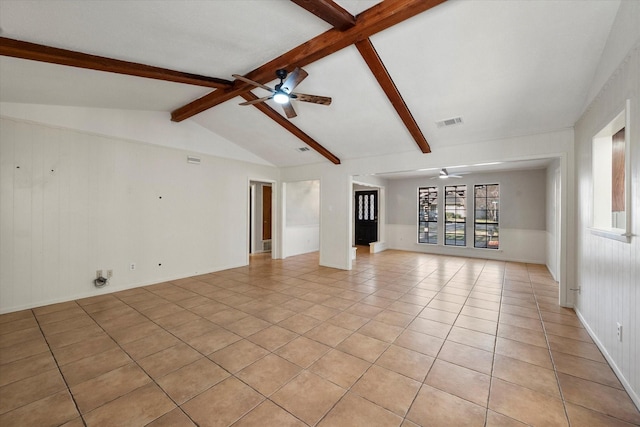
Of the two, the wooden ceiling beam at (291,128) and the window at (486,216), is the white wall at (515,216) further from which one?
the wooden ceiling beam at (291,128)

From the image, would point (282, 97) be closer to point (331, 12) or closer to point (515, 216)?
point (331, 12)

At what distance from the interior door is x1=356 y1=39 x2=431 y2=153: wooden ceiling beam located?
17.3 feet

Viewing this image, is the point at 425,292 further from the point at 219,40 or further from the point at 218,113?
the point at 218,113

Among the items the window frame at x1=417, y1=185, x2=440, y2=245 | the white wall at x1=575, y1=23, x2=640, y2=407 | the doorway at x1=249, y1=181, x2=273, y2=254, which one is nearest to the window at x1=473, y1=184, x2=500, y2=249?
the window frame at x1=417, y1=185, x2=440, y2=245

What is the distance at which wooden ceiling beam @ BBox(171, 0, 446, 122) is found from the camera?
2359 mm

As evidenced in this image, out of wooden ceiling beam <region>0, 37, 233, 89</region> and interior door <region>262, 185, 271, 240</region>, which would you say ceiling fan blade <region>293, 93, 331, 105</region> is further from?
interior door <region>262, 185, 271, 240</region>

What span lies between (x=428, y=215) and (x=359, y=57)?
6.83 m

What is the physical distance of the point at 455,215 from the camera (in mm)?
8297

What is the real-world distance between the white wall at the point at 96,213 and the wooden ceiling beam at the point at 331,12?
4.10 metres

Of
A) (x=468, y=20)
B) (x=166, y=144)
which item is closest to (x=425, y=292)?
(x=468, y=20)

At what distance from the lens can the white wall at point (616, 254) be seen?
1.91m

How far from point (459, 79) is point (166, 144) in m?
5.12

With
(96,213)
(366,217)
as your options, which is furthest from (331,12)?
(366,217)

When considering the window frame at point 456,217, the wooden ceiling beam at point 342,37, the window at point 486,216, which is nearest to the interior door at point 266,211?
the wooden ceiling beam at point 342,37
